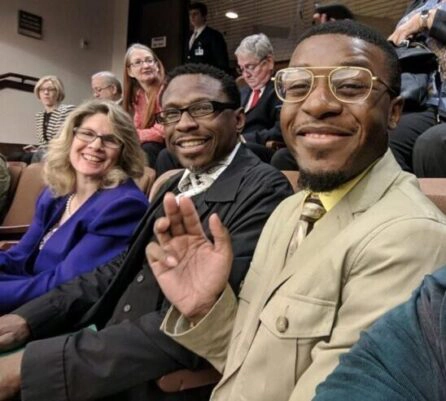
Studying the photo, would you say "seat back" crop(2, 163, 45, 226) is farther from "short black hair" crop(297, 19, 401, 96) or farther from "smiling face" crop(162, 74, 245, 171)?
"short black hair" crop(297, 19, 401, 96)

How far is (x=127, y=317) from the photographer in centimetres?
131

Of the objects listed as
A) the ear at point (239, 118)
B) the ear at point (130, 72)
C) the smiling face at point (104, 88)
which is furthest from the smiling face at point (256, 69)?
the ear at point (239, 118)

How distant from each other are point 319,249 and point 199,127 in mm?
734

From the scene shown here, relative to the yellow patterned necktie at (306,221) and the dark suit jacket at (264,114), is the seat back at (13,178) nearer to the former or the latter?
the dark suit jacket at (264,114)

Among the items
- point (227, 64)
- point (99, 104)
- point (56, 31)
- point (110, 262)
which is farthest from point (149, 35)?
point (110, 262)

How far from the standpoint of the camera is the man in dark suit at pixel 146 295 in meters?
1.13

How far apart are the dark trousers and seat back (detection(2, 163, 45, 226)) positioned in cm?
192

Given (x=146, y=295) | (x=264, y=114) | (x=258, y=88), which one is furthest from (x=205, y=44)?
(x=146, y=295)

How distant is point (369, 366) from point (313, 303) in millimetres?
186

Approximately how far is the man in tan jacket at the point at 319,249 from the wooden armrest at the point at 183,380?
3.6 inches

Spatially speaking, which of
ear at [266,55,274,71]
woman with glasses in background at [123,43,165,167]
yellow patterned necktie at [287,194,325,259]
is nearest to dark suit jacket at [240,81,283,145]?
ear at [266,55,274,71]

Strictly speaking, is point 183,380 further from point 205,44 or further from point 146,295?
point 205,44

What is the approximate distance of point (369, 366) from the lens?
607 millimetres

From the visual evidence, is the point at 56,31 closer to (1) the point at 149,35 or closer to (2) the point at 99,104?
(1) the point at 149,35
